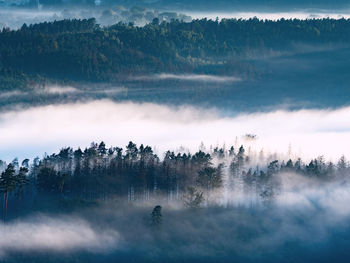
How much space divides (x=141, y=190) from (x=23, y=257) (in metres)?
35.2

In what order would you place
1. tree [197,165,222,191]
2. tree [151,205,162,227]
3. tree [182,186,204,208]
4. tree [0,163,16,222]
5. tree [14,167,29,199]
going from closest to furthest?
tree [0,163,16,222], tree [14,167,29,199], tree [151,205,162,227], tree [182,186,204,208], tree [197,165,222,191]

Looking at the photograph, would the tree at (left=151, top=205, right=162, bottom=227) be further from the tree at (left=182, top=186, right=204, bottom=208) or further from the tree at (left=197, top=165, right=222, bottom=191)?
the tree at (left=197, top=165, right=222, bottom=191)

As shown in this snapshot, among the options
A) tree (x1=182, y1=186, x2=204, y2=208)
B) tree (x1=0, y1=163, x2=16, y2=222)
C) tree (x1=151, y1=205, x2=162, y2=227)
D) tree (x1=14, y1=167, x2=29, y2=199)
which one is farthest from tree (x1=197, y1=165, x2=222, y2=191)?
tree (x1=0, y1=163, x2=16, y2=222)

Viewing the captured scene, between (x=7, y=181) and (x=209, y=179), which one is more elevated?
(x=209, y=179)

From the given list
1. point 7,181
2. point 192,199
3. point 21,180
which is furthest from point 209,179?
point 7,181

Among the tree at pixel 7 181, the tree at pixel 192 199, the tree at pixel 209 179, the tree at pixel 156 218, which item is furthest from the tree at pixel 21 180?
the tree at pixel 209 179

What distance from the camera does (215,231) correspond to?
189750mm

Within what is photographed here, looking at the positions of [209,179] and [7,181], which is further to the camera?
[209,179]

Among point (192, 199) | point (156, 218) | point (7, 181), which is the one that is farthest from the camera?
point (192, 199)

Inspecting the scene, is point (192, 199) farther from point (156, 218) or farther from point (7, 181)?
point (7, 181)

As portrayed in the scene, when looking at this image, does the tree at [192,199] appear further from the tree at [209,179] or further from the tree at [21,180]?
the tree at [21,180]

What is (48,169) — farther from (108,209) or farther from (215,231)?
(215,231)

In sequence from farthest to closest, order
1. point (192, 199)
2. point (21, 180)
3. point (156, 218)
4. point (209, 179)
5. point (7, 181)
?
point (209, 179) < point (192, 199) < point (156, 218) < point (21, 180) < point (7, 181)

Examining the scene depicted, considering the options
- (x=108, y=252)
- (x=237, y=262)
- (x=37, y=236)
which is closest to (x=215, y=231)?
(x=237, y=262)
